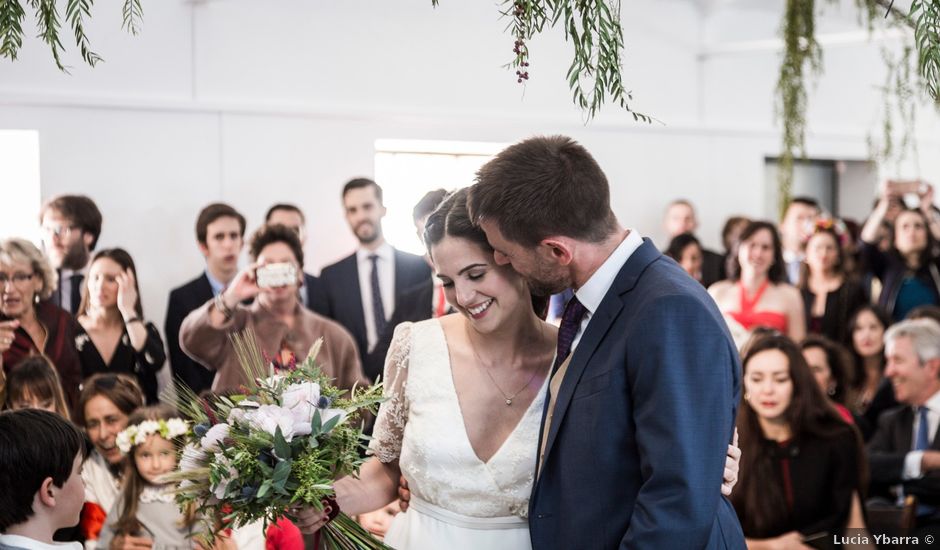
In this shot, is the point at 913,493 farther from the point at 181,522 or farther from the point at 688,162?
the point at 688,162

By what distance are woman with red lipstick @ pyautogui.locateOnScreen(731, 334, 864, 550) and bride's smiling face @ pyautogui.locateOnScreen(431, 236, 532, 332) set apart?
2297 mm

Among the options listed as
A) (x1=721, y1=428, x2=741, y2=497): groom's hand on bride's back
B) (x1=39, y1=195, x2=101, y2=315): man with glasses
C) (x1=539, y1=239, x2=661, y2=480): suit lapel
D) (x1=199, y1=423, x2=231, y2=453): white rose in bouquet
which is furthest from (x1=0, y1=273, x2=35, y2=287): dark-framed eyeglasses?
(x1=721, y1=428, x2=741, y2=497): groom's hand on bride's back

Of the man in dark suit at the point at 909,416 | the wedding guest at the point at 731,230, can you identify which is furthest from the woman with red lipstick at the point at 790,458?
the wedding guest at the point at 731,230

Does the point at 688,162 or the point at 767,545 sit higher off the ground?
the point at 688,162

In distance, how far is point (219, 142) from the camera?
7.00m

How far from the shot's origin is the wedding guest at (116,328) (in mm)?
5629

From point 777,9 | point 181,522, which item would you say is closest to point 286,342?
point 181,522

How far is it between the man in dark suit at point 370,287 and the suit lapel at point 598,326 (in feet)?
12.3

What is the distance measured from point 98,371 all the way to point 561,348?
349cm

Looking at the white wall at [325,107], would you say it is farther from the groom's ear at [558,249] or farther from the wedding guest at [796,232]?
the groom's ear at [558,249]

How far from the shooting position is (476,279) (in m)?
2.92

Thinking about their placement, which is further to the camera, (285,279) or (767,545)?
(285,279)

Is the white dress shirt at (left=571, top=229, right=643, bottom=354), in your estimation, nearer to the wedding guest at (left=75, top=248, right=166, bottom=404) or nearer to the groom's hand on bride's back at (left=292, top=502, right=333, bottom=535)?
the groom's hand on bride's back at (left=292, top=502, right=333, bottom=535)

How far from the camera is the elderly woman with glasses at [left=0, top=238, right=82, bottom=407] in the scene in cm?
532
